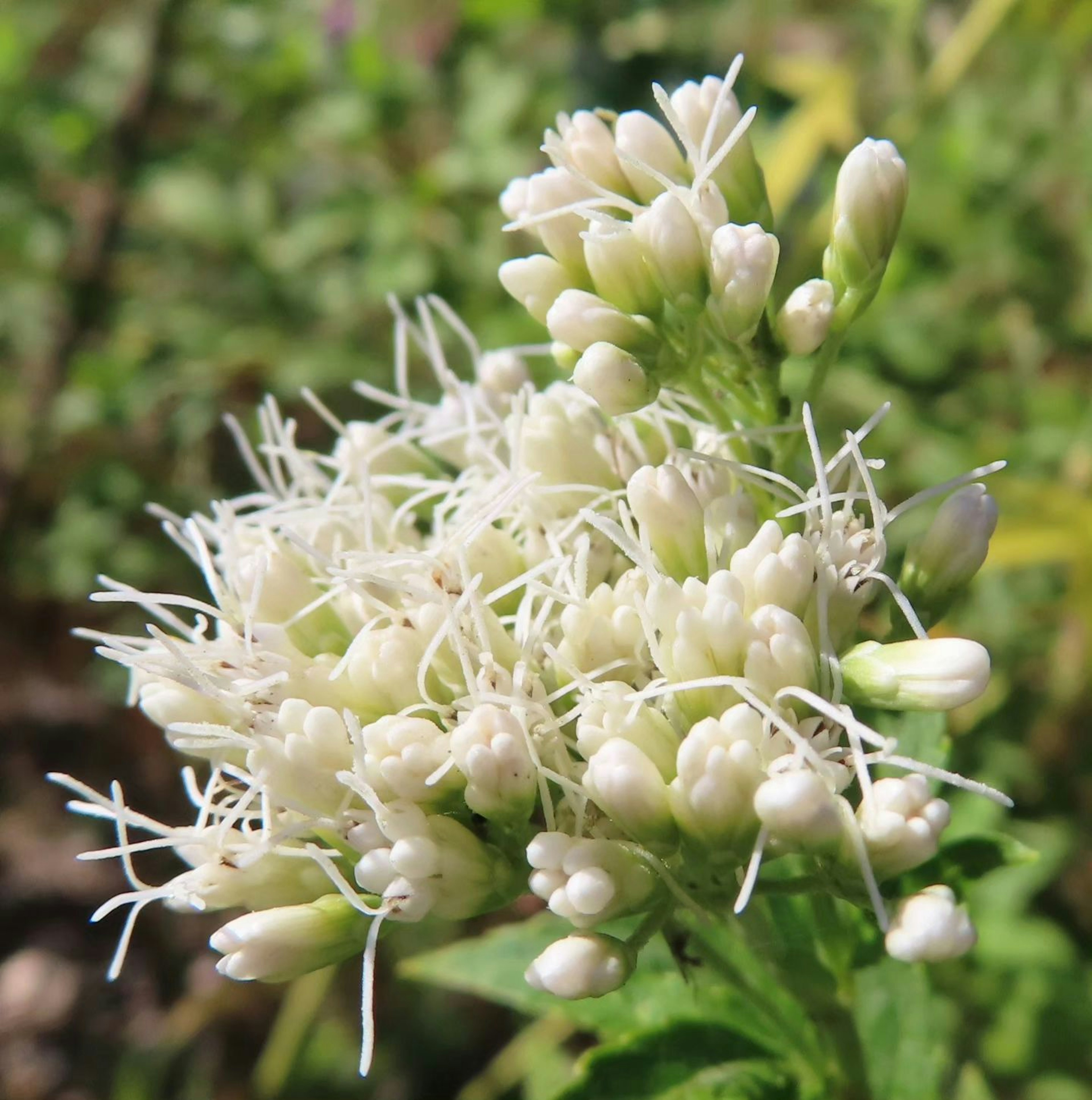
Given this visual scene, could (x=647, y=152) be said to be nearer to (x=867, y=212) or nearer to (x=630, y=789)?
(x=867, y=212)

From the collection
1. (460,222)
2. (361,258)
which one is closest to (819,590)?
(460,222)

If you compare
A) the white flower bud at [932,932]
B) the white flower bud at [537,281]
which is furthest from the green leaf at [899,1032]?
the white flower bud at [537,281]

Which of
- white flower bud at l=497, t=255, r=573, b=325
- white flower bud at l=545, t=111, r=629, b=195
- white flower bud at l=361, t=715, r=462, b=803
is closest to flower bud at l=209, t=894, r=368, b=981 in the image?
white flower bud at l=361, t=715, r=462, b=803

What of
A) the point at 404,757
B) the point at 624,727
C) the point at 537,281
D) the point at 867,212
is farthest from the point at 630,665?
the point at 867,212

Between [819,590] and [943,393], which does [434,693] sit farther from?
[943,393]

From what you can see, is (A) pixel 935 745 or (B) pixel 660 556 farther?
(A) pixel 935 745

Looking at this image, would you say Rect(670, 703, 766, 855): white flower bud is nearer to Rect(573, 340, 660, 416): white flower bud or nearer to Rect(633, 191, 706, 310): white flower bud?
Rect(573, 340, 660, 416): white flower bud
